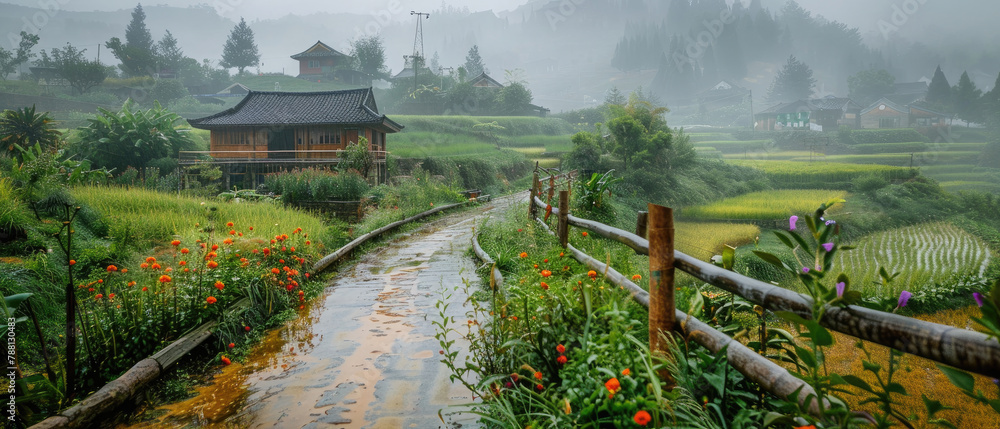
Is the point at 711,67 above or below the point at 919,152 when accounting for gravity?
above

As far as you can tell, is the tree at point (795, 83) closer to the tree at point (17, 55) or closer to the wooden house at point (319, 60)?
the wooden house at point (319, 60)

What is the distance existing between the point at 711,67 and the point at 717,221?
219ft

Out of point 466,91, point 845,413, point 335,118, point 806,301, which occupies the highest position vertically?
point 466,91

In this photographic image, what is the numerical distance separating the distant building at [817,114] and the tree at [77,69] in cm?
5525

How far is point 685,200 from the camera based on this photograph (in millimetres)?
20141

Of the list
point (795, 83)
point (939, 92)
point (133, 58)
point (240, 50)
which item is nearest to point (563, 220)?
point (939, 92)

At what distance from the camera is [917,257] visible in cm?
1091

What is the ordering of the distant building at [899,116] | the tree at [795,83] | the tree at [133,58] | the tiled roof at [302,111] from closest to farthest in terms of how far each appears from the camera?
the tiled roof at [302,111] → the distant building at [899,116] → the tree at [133,58] → the tree at [795,83]

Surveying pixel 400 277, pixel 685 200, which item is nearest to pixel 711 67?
pixel 685 200

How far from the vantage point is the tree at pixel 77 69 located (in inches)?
1614

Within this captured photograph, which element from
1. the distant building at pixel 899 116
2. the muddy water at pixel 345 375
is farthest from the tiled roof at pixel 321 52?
the muddy water at pixel 345 375

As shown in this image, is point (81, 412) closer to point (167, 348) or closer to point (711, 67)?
point (167, 348)

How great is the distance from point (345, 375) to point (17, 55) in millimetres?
56682

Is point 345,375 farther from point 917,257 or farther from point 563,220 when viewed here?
point 917,257
